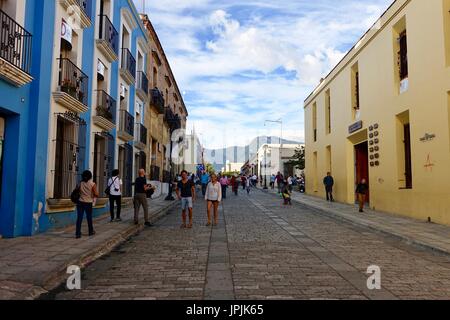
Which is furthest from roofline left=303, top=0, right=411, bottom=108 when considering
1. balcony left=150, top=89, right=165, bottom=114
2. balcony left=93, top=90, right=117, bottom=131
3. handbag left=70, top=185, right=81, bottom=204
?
handbag left=70, top=185, right=81, bottom=204

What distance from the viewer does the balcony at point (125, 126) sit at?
16742 mm

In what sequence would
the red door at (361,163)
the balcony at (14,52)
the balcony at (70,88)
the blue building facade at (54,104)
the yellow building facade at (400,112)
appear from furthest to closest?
the red door at (361,163) < the yellow building facade at (400,112) < the balcony at (70,88) < the blue building facade at (54,104) < the balcony at (14,52)

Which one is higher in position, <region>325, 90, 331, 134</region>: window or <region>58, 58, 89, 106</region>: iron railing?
<region>325, 90, 331, 134</region>: window

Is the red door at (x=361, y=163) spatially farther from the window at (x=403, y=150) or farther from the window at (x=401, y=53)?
the window at (x=401, y=53)

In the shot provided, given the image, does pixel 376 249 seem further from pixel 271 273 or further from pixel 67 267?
pixel 67 267

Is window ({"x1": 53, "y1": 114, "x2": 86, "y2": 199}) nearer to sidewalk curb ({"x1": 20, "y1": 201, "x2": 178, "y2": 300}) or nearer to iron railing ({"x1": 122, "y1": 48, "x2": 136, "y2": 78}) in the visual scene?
sidewalk curb ({"x1": 20, "y1": 201, "x2": 178, "y2": 300})

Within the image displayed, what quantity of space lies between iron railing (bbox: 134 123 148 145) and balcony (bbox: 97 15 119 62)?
517 cm

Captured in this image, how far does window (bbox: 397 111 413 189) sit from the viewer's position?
14.7 metres

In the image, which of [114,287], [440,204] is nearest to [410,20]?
[440,204]

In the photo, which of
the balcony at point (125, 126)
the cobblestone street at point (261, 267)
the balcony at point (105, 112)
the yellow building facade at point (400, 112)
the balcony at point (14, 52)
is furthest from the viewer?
the balcony at point (125, 126)

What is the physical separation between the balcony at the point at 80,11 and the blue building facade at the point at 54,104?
0.09 feet

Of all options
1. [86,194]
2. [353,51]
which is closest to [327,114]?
[353,51]

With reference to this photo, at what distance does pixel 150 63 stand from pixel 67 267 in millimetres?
18463

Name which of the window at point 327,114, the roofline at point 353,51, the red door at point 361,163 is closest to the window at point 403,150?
the roofline at point 353,51
